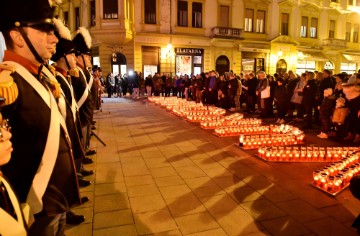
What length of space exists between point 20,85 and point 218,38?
1057 inches

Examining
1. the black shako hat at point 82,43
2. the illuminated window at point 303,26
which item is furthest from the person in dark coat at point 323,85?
the illuminated window at point 303,26

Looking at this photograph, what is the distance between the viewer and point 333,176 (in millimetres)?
5332

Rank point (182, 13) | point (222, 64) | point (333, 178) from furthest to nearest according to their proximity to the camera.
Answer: point (222, 64), point (182, 13), point (333, 178)

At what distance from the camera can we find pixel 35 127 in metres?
2.28

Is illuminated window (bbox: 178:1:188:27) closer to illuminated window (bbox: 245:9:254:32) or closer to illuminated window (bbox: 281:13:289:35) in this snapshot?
illuminated window (bbox: 245:9:254:32)

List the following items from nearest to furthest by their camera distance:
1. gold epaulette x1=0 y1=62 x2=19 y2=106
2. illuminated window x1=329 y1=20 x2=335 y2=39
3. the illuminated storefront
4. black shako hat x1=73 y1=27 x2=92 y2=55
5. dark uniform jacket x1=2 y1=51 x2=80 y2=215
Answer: gold epaulette x1=0 y1=62 x2=19 y2=106, dark uniform jacket x1=2 y1=51 x2=80 y2=215, black shako hat x1=73 y1=27 x2=92 y2=55, the illuminated storefront, illuminated window x1=329 y1=20 x2=335 y2=39

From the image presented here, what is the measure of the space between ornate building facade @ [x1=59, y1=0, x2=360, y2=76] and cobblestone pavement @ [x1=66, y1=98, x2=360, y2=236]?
1900 cm

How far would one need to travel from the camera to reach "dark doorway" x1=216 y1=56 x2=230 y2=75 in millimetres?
28875

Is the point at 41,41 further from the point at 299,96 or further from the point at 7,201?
the point at 299,96

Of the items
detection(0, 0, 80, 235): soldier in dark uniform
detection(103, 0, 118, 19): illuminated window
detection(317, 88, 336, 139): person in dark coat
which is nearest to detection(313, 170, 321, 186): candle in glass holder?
detection(0, 0, 80, 235): soldier in dark uniform

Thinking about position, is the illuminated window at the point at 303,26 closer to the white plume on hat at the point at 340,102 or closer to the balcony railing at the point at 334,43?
the balcony railing at the point at 334,43

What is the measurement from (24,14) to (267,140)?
680cm

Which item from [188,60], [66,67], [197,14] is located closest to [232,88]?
[66,67]

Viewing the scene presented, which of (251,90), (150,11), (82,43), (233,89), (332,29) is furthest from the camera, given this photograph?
(332,29)
